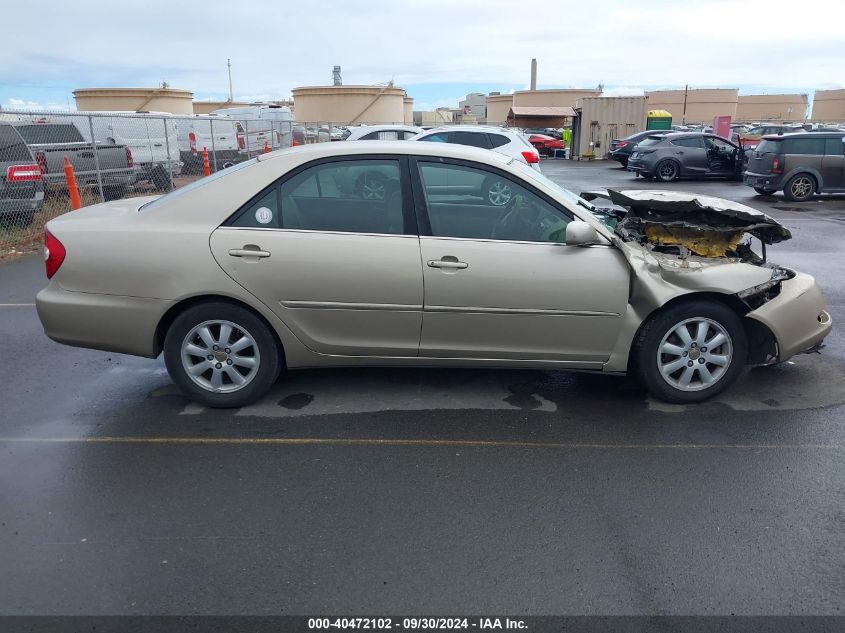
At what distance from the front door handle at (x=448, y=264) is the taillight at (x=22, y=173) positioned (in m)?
8.40

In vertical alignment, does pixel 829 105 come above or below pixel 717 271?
above

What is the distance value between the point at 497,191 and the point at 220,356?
6.56 ft

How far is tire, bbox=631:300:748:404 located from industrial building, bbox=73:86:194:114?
149 feet

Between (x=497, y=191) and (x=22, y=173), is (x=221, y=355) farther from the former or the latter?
(x=22, y=173)

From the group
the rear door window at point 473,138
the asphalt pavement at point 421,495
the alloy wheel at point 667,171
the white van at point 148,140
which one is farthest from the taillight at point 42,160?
the alloy wheel at point 667,171

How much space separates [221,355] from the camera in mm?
4258

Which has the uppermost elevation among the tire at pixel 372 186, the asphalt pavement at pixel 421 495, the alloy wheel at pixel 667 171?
the tire at pixel 372 186

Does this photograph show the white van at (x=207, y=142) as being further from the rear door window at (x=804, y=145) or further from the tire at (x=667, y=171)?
the rear door window at (x=804, y=145)

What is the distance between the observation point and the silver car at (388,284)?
4.10 meters

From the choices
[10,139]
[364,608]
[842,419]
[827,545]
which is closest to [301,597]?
[364,608]

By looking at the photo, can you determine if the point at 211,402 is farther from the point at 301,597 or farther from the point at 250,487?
the point at 301,597

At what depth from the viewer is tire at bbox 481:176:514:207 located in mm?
4217

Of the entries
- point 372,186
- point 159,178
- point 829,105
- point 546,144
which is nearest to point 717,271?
point 372,186

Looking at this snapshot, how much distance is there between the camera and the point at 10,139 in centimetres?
1029
